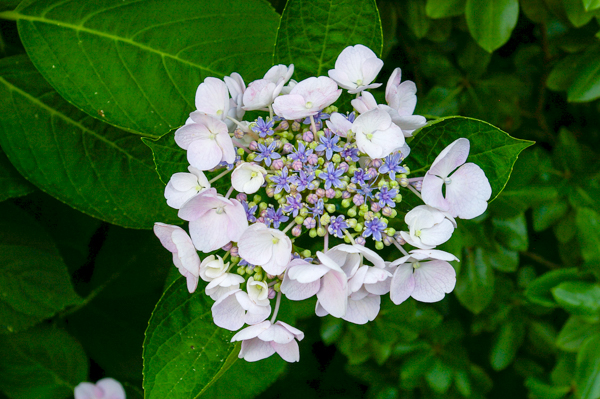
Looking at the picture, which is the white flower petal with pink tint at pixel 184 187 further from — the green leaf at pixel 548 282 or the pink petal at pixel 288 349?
the green leaf at pixel 548 282

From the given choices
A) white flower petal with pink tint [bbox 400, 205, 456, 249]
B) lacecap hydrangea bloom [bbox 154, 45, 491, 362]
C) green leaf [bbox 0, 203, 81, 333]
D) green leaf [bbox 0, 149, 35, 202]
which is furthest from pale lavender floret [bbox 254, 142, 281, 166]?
green leaf [bbox 0, 203, 81, 333]

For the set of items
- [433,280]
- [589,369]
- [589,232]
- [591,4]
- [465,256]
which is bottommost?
[589,369]

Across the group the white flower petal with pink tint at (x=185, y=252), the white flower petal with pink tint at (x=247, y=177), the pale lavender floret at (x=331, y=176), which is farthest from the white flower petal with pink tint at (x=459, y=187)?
the white flower petal with pink tint at (x=185, y=252)

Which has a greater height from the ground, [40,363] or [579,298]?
[579,298]

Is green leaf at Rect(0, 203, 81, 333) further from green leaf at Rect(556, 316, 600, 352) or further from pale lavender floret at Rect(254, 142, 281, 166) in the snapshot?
green leaf at Rect(556, 316, 600, 352)

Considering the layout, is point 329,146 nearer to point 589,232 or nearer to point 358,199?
point 358,199

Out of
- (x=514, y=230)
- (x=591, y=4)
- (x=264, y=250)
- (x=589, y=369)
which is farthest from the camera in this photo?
(x=514, y=230)

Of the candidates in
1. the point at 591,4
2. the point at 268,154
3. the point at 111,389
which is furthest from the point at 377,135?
the point at 111,389

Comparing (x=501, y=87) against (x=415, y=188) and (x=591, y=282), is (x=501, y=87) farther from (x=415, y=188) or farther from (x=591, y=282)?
(x=415, y=188)
